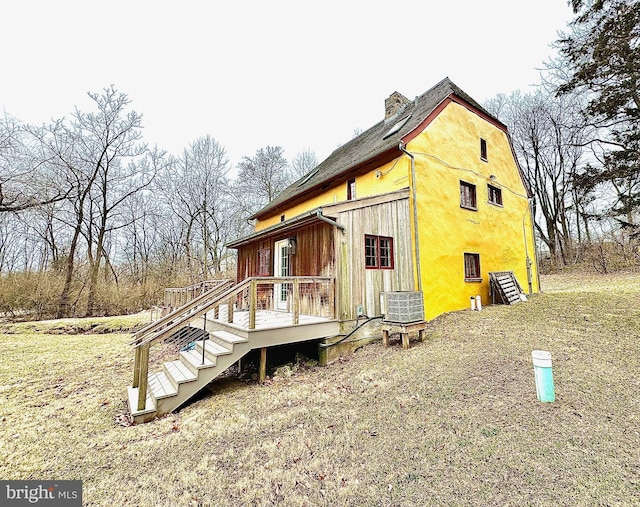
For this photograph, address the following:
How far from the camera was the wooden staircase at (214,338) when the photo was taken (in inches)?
174

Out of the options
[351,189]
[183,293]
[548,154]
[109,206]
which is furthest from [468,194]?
[109,206]

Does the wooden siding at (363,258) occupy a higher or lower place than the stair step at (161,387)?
higher

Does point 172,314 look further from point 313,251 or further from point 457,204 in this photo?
point 457,204

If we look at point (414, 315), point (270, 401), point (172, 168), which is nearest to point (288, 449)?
point (270, 401)

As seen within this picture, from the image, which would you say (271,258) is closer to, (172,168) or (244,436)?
(244,436)

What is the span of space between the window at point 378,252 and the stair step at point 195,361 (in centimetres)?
404

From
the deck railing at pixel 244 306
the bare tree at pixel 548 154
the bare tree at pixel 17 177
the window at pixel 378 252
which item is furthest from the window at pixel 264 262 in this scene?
the bare tree at pixel 548 154

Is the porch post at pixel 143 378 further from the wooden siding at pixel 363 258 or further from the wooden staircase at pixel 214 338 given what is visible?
the wooden siding at pixel 363 258

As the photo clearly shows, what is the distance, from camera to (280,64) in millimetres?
15859

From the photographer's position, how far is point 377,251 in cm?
743

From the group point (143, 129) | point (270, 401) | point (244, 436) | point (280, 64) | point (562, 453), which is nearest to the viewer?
point (562, 453)

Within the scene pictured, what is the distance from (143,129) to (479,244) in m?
18.4

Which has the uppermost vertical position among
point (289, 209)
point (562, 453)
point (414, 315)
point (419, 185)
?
point (289, 209)

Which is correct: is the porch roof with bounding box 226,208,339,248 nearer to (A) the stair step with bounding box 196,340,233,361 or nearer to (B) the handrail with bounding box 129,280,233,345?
(B) the handrail with bounding box 129,280,233,345
